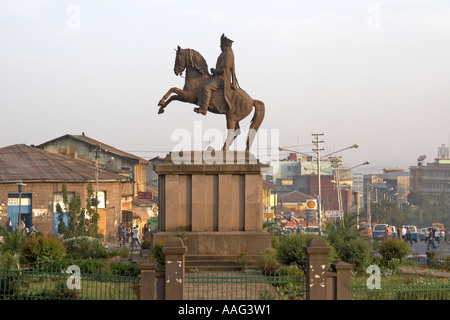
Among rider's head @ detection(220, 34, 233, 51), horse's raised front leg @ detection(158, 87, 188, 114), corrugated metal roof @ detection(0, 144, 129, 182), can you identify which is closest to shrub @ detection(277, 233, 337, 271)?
horse's raised front leg @ detection(158, 87, 188, 114)

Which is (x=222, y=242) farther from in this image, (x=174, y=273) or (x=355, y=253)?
(x=174, y=273)

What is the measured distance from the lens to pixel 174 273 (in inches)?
647

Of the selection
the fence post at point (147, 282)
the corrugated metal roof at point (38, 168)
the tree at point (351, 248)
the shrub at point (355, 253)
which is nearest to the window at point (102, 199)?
the corrugated metal roof at point (38, 168)

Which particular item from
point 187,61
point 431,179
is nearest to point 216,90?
point 187,61

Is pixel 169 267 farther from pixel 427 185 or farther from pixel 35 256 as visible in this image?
pixel 427 185

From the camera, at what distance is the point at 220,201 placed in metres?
22.8

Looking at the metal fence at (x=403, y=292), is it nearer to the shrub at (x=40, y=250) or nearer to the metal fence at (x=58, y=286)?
the metal fence at (x=58, y=286)

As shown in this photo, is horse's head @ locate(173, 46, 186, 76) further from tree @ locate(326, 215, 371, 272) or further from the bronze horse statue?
tree @ locate(326, 215, 371, 272)

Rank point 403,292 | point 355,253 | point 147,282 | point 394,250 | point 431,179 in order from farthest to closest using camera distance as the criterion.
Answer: point 431,179 < point 394,250 < point 355,253 < point 403,292 < point 147,282

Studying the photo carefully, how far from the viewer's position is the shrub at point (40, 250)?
21.9 m

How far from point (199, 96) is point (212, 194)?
132 inches
